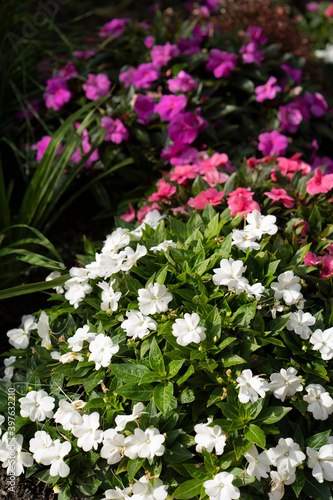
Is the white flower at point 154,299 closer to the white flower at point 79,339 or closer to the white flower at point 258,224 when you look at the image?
the white flower at point 79,339

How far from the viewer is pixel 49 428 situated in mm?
1448

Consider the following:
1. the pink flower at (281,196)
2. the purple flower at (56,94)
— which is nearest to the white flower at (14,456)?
the pink flower at (281,196)

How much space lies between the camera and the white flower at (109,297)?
1532 millimetres

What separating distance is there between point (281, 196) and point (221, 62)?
1.23 m

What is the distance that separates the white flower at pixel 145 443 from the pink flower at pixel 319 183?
1.16 meters

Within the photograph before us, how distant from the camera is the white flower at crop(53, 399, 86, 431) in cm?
138

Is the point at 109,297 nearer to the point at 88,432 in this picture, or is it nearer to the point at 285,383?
the point at 88,432

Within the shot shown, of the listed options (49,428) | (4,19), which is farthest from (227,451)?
(4,19)

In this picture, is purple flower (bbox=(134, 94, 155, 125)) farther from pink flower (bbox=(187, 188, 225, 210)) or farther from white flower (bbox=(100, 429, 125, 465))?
white flower (bbox=(100, 429, 125, 465))

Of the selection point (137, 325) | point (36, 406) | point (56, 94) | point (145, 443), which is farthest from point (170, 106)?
point (145, 443)

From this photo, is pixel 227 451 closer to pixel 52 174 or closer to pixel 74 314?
pixel 74 314

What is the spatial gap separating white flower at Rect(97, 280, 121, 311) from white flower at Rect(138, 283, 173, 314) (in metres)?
0.12

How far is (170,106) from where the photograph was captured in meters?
2.54

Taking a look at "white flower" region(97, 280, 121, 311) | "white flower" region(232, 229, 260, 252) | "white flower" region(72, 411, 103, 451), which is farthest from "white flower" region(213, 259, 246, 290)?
"white flower" region(72, 411, 103, 451)
